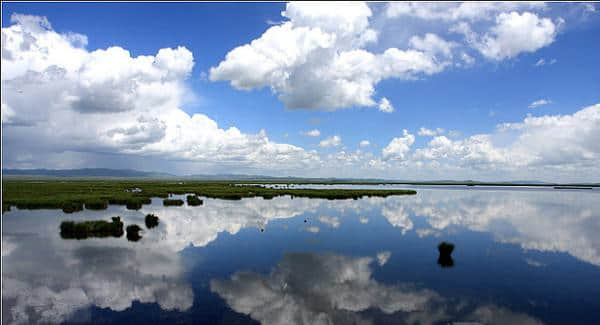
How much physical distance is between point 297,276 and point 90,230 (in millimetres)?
24747

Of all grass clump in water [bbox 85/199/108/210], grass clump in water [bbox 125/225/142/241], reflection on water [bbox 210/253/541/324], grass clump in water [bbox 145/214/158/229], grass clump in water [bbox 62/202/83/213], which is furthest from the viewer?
grass clump in water [bbox 85/199/108/210]

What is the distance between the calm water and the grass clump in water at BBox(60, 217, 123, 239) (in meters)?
1.22

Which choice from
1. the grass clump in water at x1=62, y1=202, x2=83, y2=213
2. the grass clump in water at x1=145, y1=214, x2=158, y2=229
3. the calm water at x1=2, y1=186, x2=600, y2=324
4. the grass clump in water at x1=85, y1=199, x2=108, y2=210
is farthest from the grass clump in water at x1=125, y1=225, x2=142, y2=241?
the grass clump in water at x1=85, y1=199, x2=108, y2=210

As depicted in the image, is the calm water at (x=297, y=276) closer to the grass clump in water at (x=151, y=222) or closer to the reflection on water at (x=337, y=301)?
the reflection on water at (x=337, y=301)

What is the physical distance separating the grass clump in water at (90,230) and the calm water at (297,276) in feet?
4.02

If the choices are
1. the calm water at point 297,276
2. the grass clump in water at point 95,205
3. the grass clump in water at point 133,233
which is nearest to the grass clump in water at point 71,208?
the grass clump in water at point 95,205

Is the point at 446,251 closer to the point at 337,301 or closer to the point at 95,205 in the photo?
the point at 337,301

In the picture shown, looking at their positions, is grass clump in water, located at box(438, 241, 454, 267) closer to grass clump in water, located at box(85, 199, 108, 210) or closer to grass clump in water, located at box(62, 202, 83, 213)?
grass clump in water, located at box(62, 202, 83, 213)

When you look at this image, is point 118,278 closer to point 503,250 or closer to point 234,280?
point 234,280

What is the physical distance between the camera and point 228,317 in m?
17.2

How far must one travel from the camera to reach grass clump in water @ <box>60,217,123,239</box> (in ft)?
118

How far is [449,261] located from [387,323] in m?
13.8

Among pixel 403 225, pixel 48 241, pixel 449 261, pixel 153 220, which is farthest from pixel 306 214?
pixel 48 241

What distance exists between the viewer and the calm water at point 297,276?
58.8ft
